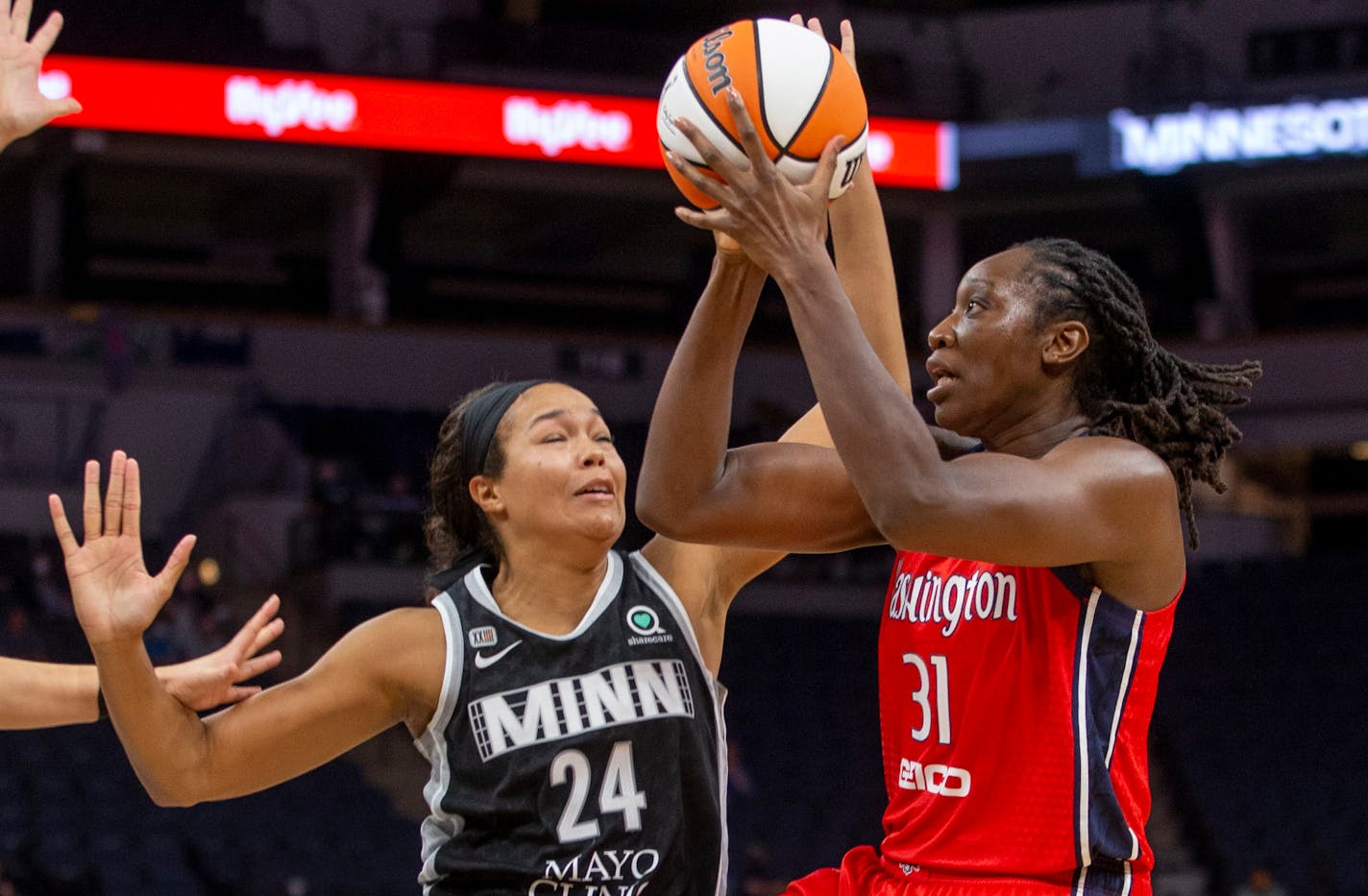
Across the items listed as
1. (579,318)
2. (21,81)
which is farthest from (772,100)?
(579,318)

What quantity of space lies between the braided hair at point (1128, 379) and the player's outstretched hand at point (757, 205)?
48cm

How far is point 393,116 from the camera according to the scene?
14133mm

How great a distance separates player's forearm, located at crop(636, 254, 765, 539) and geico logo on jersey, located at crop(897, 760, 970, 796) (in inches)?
20.0

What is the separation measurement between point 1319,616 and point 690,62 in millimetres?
13421

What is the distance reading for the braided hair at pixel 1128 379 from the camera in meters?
2.69

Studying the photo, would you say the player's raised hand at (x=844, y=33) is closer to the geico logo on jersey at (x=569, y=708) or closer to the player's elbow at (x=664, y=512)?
the player's elbow at (x=664, y=512)

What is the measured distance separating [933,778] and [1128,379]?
0.73m

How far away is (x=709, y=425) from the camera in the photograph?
272cm

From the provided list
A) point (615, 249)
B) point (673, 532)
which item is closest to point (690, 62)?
point (673, 532)

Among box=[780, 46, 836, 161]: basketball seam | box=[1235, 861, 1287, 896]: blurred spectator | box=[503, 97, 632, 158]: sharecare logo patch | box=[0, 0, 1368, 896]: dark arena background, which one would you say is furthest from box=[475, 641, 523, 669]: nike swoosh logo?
box=[503, 97, 632, 158]: sharecare logo patch

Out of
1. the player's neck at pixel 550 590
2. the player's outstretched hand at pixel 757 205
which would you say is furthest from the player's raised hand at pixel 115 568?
the player's outstretched hand at pixel 757 205

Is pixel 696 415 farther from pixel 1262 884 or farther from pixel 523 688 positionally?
pixel 1262 884

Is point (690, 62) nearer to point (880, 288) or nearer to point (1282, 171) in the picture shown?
point (880, 288)

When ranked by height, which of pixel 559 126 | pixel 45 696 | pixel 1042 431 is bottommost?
pixel 45 696
